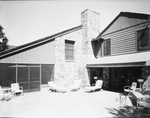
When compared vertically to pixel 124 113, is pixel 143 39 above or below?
above

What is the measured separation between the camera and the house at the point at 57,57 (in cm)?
985

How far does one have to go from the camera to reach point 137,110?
574 centimetres

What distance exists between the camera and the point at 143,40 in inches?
375

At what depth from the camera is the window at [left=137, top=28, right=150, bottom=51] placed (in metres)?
9.23

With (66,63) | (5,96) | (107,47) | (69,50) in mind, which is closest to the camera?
(5,96)

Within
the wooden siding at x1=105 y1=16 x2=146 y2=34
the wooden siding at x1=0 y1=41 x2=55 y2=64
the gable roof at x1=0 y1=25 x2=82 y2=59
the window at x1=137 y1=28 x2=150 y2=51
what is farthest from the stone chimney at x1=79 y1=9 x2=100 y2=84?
the window at x1=137 y1=28 x2=150 y2=51

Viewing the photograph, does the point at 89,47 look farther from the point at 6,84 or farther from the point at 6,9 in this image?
the point at 6,84

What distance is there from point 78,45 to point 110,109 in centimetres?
854

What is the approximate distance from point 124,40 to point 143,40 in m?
1.73

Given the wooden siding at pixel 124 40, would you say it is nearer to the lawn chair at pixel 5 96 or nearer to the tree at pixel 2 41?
the lawn chair at pixel 5 96

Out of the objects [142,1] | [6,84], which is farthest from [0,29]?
[142,1]

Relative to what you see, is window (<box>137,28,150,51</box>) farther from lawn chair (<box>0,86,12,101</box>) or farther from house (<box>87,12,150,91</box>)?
lawn chair (<box>0,86,12,101</box>)

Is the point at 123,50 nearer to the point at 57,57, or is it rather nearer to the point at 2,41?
the point at 57,57

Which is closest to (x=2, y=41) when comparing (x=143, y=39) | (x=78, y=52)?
(x=78, y=52)
